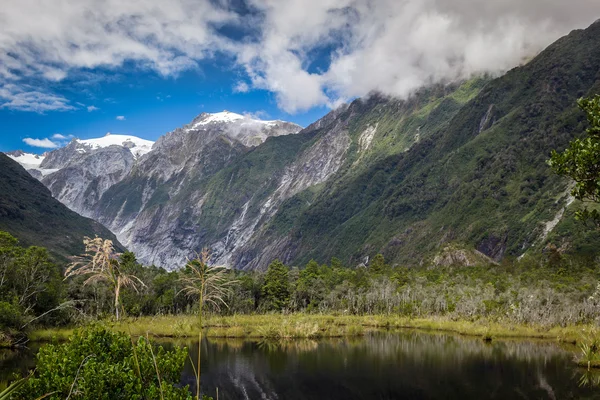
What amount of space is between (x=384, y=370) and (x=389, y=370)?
69 centimetres

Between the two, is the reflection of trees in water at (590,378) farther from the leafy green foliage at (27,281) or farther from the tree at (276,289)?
the tree at (276,289)

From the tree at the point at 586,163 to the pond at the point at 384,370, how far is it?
30.6 meters

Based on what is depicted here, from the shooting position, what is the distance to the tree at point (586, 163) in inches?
945

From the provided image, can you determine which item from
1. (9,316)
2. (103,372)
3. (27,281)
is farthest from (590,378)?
(27,281)

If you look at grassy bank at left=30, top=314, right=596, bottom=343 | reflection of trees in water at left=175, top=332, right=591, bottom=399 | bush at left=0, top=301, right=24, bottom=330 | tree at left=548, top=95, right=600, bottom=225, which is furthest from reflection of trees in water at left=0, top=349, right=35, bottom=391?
tree at left=548, top=95, right=600, bottom=225

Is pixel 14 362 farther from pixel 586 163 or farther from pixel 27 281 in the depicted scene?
pixel 586 163

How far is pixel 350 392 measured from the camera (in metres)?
50.5

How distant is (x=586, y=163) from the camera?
24.1 metres

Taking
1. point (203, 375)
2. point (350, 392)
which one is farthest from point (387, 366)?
point (203, 375)

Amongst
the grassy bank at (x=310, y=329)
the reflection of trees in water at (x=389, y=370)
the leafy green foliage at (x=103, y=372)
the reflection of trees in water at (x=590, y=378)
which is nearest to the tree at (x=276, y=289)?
the grassy bank at (x=310, y=329)

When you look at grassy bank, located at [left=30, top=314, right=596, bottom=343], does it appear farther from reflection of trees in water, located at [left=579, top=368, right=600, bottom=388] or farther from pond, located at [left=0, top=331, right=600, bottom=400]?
reflection of trees in water, located at [left=579, top=368, right=600, bottom=388]

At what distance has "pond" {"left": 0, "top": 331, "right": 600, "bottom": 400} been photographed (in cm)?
5000

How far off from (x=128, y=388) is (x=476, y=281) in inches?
5944

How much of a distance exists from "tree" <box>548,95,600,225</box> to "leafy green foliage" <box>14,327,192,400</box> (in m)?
22.6
